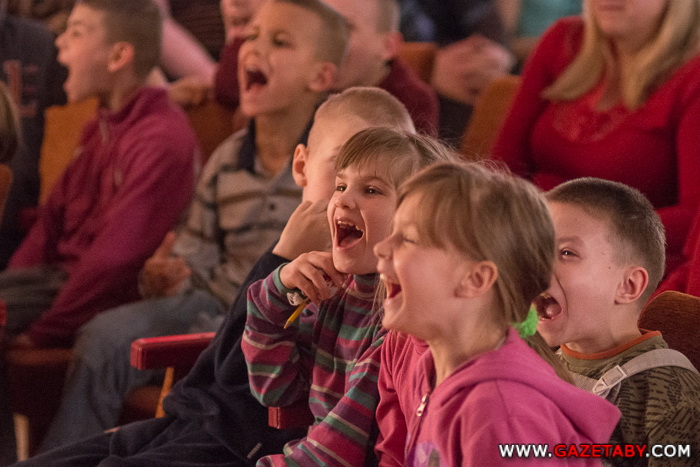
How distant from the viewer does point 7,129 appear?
258cm

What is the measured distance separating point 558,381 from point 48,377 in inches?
65.5

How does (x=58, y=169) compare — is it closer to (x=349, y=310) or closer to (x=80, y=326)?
(x=80, y=326)

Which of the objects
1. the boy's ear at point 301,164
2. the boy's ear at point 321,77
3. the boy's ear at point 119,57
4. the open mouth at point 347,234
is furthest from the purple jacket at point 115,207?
the open mouth at point 347,234

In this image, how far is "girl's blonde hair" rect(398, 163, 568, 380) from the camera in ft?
3.41

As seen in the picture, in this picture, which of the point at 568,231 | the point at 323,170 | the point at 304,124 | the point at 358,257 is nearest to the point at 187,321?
the point at 304,124

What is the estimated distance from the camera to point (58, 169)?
10.6ft

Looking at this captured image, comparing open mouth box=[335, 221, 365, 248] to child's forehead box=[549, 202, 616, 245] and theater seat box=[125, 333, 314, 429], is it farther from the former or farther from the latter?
theater seat box=[125, 333, 314, 429]

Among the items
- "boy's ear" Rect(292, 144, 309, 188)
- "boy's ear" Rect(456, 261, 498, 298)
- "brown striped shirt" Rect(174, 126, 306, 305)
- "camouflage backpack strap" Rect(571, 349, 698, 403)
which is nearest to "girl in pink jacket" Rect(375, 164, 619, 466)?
"boy's ear" Rect(456, 261, 498, 298)

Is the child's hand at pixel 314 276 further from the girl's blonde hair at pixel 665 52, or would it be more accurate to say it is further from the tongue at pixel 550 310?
the girl's blonde hair at pixel 665 52

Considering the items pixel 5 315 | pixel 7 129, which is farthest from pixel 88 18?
pixel 5 315

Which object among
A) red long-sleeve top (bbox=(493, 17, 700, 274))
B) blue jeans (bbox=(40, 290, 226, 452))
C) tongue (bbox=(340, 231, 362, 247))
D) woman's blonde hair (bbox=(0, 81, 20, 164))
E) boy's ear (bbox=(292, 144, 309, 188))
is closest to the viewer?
tongue (bbox=(340, 231, 362, 247))

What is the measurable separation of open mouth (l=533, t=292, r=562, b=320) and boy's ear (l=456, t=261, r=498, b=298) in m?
0.27

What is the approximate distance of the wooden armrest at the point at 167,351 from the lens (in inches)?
70.2

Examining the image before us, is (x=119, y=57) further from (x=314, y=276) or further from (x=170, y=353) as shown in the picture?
(x=314, y=276)
